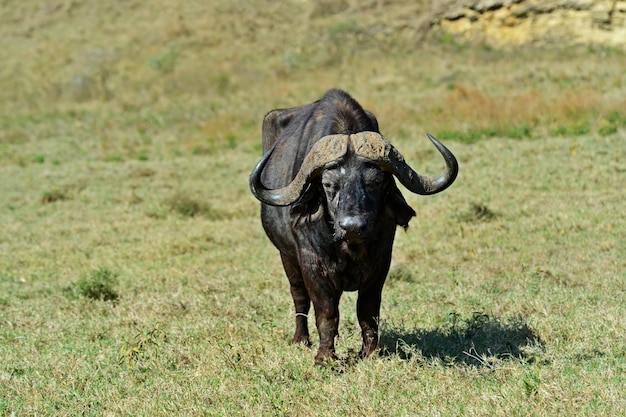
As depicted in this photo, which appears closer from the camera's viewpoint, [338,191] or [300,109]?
[338,191]

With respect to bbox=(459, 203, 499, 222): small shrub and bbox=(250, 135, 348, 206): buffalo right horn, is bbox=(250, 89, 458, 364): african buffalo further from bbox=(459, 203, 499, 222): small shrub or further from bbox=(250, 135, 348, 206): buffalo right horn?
bbox=(459, 203, 499, 222): small shrub

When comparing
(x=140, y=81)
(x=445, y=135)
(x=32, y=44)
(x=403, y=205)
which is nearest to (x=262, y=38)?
(x=140, y=81)

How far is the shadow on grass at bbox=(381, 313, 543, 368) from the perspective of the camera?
5938 millimetres

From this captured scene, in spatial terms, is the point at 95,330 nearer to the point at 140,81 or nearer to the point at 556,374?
the point at 556,374

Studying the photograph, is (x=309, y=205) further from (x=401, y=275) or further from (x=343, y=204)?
(x=401, y=275)

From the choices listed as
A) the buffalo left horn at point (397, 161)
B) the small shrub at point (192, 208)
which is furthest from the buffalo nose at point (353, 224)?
the small shrub at point (192, 208)

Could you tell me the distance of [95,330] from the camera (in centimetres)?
758

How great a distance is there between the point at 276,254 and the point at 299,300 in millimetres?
3728

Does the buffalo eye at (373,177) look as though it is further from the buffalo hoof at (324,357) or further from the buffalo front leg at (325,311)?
the buffalo hoof at (324,357)

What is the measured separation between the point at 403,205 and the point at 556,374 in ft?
4.69

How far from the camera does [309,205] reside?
5867 mm

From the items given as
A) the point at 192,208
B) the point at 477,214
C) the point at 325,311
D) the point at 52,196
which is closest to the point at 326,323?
the point at 325,311

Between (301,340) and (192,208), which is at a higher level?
(301,340)

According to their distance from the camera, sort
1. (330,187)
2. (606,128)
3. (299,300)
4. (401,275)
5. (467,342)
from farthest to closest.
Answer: (606,128) → (401,275) → (299,300) → (467,342) → (330,187)
